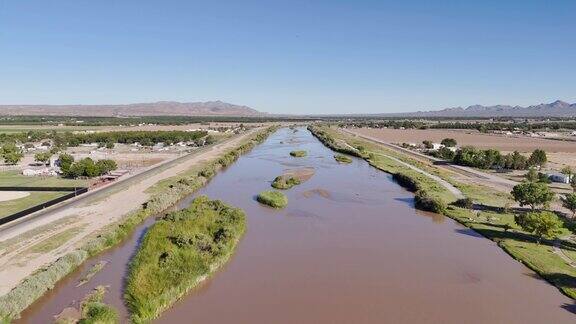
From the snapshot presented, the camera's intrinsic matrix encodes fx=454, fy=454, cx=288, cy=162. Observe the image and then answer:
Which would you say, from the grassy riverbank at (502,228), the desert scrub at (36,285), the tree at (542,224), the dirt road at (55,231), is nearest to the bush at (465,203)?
the grassy riverbank at (502,228)

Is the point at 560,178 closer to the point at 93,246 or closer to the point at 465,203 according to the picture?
the point at 465,203

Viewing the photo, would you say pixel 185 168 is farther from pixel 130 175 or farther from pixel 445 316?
pixel 445 316

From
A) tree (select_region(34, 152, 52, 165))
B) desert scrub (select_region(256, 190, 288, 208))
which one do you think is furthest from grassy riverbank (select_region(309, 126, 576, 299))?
tree (select_region(34, 152, 52, 165))

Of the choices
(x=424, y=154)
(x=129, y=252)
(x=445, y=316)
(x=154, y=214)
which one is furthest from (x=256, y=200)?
(x=424, y=154)

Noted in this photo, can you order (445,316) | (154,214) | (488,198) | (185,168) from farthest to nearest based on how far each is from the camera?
(185,168)
(488,198)
(154,214)
(445,316)

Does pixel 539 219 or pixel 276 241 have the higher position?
pixel 539 219
